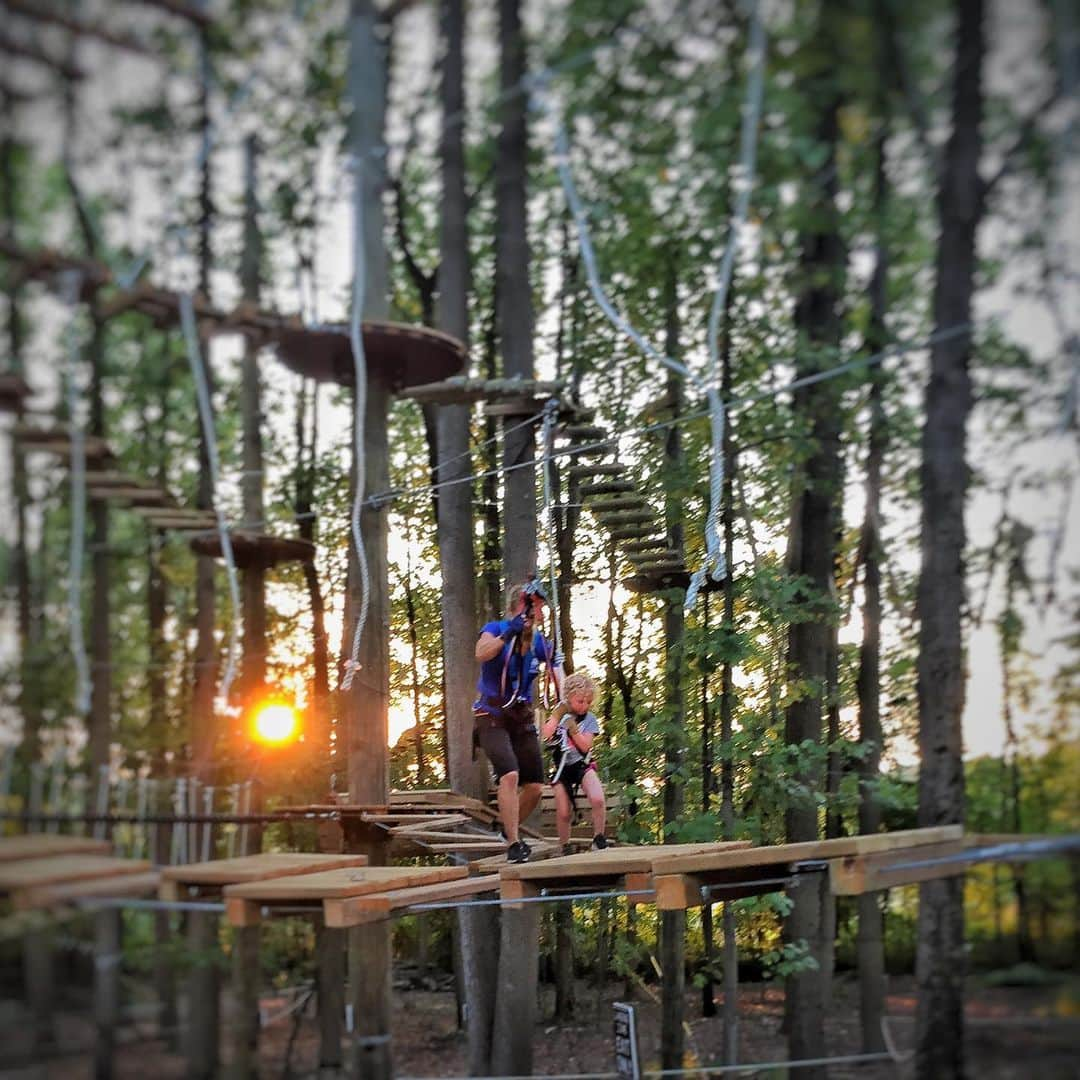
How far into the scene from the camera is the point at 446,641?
9.46 metres

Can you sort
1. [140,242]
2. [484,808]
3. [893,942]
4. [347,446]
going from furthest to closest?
[347,446]
[893,942]
[140,242]
[484,808]

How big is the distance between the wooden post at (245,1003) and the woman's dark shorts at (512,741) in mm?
2007

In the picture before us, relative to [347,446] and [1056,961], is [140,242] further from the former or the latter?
[1056,961]

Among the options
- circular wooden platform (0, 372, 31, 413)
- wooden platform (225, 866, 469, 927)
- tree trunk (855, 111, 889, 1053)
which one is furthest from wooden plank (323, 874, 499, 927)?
tree trunk (855, 111, 889, 1053)

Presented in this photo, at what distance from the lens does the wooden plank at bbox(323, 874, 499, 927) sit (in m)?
5.09

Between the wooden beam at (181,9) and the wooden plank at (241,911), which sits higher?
the wooden beam at (181,9)

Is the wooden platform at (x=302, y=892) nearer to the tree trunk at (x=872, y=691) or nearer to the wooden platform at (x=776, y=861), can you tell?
the wooden platform at (x=776, y=861)

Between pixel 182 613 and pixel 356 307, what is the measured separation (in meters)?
6.45

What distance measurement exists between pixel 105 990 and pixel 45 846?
0.63 m

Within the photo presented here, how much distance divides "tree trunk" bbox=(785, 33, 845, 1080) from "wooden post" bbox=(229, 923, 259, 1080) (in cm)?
517

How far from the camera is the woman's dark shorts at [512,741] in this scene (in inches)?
274

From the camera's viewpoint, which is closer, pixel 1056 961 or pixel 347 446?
pixel 1056 961

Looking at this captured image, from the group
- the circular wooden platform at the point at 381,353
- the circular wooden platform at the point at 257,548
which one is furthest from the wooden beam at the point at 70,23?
the circular wooden platform at the point at 257,548

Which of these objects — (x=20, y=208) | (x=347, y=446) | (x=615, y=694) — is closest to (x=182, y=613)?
(x=347, y=446)
